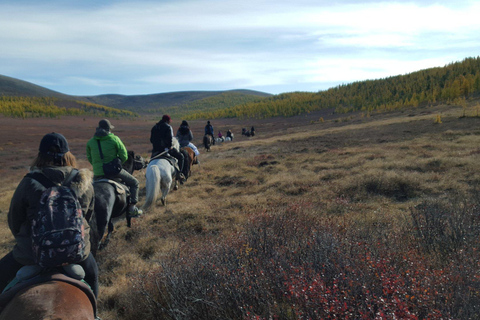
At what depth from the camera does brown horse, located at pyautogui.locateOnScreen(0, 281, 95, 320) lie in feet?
6.95

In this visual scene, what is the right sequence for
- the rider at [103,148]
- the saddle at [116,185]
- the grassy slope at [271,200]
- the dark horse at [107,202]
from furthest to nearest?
the rider at [103,148] < the saddle at [116,185] < the dark horse at [107,202] < the grassy slope at [271,200]

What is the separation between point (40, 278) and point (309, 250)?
8.75 ft

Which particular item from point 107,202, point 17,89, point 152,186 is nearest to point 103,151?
point 107,202

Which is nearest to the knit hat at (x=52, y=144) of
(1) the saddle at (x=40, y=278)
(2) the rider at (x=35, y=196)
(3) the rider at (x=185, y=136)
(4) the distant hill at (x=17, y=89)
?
(2) the rider at (x=35, y=196)

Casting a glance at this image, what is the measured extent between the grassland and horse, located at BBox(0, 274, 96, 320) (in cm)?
90

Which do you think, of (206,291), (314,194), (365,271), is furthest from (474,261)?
(314,194)

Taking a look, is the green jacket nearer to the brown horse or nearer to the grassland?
the grassland

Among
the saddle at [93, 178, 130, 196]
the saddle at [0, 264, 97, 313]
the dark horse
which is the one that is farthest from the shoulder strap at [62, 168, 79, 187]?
the saddle at [93, 178, 130, 196]

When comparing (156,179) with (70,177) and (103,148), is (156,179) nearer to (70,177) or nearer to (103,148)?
(103,148)

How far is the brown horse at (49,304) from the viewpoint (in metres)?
2.12

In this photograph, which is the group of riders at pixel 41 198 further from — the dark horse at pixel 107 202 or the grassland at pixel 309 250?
the dark horse at pixel 107 202

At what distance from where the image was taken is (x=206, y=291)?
9.25ft

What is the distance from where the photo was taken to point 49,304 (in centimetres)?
219

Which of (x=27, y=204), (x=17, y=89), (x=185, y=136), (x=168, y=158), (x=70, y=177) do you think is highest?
(x=17, y=89)
